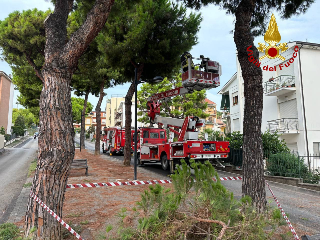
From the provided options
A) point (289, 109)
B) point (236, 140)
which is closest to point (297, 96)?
point (289, 109)

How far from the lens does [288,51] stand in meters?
18.0

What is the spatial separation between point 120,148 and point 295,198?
16.2 meters

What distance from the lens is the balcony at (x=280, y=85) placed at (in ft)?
56.9

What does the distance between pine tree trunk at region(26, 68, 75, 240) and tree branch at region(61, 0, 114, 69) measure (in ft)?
1.05

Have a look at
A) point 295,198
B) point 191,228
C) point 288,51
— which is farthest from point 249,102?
point 288,51

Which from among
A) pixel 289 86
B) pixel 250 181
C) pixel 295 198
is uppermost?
pixel 289 86

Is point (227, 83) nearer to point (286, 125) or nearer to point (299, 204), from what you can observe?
point (286, 125)

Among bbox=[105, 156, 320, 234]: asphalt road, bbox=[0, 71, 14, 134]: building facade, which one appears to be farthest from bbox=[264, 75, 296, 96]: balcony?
bbox=[0, 71, 14, 134]: building facade

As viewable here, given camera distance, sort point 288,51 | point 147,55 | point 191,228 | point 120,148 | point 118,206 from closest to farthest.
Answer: point 191,228
point 118,206
point 147,55
point 288,51
point 120,148

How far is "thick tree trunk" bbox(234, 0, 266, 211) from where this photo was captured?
Answer: 4.50 metres

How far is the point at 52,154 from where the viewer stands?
144 inches

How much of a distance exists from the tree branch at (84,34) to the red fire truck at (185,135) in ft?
16.8

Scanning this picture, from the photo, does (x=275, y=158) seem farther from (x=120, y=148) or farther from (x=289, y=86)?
(x=120, y=148)

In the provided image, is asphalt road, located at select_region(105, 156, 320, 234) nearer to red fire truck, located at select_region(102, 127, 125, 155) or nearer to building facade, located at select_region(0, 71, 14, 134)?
red fire truck, located at select_region(102, 127, 125, 155)
